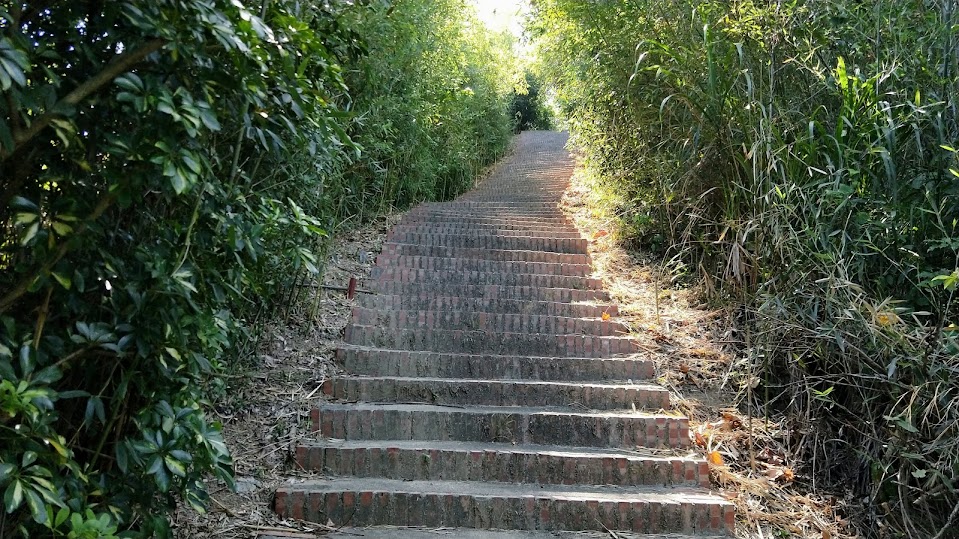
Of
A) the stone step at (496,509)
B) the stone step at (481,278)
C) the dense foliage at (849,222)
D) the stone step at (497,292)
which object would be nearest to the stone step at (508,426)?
the stone step at (496,509)

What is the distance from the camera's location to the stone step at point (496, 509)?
266cm

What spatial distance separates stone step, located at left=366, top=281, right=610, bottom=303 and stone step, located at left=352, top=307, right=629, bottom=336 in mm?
363

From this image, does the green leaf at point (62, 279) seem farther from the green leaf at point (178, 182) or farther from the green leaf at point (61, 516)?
the green leaf at point (61, 516)

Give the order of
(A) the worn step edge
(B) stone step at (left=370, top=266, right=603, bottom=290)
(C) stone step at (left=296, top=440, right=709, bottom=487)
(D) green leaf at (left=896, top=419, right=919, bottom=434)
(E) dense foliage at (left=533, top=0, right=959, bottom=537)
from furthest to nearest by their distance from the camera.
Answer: (A) the worn step edge < (B) stone step at (left=370, top=266, right=603, bottom=290) < (C) stone step at (left=296, top=440, right=709, bottom=487) < (E) dense foliage at (left=533, top=0, right=959, bottom=537) < (D) green leaf at (left=896, top=419, right=919, bottom=434)

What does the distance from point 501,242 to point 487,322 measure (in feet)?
5.38

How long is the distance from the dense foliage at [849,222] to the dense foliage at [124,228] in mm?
2303

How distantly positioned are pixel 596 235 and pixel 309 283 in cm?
304

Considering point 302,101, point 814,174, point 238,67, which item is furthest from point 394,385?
point 814,174

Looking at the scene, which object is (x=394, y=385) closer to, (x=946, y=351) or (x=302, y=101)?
(x=302, y=101)

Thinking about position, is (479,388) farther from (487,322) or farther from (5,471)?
(5,471)

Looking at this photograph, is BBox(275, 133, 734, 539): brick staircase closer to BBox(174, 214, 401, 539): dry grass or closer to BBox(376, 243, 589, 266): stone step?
BBox(174, 214, 401, 539): dry grass

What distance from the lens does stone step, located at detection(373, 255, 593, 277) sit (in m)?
5.09

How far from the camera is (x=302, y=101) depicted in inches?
74.1

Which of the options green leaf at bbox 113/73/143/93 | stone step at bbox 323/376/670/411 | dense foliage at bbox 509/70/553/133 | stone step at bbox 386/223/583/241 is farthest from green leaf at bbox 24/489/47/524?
dense foliage at bbox 509/70/553/133
